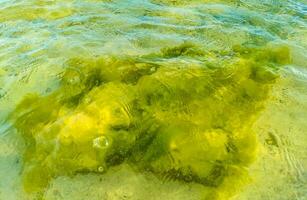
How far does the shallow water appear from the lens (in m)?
3.27

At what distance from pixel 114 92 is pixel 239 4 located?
11.1 ft

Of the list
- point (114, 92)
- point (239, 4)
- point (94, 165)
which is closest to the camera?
point (94, 165)

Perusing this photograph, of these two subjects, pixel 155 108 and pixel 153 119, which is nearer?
pixel 153 119

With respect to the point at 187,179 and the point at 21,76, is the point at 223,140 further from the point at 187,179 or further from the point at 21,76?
the point at 21,76

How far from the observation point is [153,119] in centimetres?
376

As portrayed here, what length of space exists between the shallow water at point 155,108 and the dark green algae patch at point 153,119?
12 millimetres

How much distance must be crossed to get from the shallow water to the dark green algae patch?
0.04ft

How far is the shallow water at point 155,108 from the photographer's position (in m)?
3.27

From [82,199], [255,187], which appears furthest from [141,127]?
[255,187]

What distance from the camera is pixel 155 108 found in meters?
3.88

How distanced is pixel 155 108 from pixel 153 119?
0.53 ft

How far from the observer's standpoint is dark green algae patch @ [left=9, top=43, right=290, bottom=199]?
3363 mm

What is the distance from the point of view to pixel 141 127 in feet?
12.1

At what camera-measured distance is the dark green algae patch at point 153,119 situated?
11.0 feet
